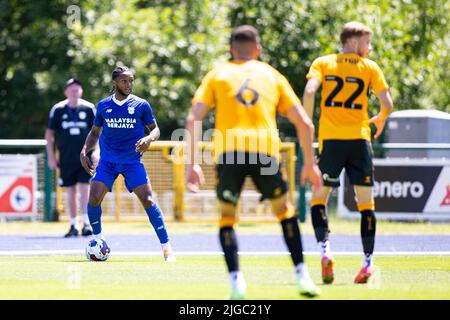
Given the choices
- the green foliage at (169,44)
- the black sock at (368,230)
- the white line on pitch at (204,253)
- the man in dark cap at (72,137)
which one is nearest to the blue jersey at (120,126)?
the white line on pitch at (204,253)

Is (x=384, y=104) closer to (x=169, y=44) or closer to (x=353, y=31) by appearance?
(x=353, y=31)

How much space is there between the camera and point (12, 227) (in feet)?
64.6

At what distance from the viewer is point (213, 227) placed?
20047 mm

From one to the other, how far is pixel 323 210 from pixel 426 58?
2171 centimetres

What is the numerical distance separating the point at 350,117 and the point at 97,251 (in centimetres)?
361

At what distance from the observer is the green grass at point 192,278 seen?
928cm

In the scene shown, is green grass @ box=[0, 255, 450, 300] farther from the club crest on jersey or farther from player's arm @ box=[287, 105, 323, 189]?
the club crest on jersey

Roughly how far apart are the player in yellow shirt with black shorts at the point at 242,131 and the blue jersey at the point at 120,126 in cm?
396

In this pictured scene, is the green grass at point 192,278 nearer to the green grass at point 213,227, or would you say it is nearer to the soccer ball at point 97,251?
the soccer ball at point 97,251

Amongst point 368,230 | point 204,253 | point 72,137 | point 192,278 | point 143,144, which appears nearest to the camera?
point 368,230

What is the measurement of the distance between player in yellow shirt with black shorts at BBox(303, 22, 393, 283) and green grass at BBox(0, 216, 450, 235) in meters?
7.91

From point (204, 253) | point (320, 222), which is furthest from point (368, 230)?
point (204, 253)

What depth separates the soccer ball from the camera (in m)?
12.7

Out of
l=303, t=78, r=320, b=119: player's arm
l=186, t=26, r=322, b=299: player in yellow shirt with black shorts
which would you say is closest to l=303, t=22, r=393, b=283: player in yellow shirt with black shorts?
l=303, t=78, r=320, b=119: player's arm
